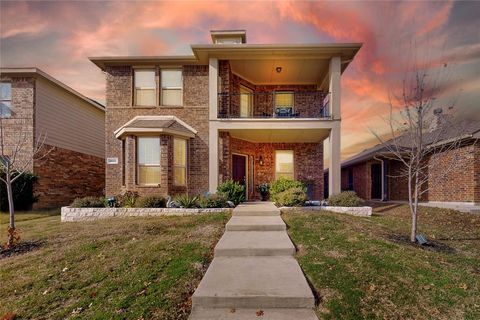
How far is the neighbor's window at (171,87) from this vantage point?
11.7m

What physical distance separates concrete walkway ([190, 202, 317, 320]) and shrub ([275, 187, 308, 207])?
11.6 ft

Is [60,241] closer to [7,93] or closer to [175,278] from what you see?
[175,278]

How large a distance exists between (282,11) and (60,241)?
10.9m

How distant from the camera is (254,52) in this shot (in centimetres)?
1052

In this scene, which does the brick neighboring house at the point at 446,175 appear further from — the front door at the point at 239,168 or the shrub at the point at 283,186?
the front door at the point at 239,168

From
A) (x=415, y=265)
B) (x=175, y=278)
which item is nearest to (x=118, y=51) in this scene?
(x=175, y=278)

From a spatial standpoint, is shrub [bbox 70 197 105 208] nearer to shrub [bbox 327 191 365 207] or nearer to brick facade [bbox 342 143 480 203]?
shrub [bbox 327 191 365 207]

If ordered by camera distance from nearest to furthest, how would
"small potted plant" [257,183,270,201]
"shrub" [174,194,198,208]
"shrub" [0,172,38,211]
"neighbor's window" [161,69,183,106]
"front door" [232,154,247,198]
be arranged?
"shrub" [174,194,198,208] < "shrub" [0,172,38,211] < "neighbor's window" [161,69,183,106] < "small potted plant" [257,183,270,201] < "front door" [232,154,247,198]

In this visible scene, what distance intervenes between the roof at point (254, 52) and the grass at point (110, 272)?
7.36 meters

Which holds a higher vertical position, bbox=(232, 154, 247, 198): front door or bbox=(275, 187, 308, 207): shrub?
bbox=(232, 154, 247, 198): front door

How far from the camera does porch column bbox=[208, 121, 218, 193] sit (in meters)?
10.6

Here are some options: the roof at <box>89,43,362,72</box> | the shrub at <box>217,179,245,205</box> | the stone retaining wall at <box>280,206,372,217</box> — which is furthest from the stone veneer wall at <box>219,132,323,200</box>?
the roof at <box>89,43,362,72</box>

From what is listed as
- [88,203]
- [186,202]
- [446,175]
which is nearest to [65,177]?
[88,203]

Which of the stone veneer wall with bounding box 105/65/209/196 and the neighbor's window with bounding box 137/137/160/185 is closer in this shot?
the neighbor's window with bounding box 137/137/160/185
